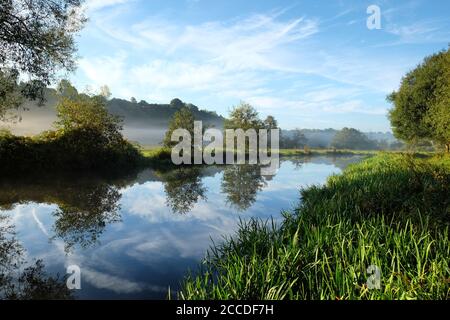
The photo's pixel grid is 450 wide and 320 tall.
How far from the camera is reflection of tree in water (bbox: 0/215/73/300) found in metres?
5.64

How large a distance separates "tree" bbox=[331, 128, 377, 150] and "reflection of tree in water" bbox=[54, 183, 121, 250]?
162m

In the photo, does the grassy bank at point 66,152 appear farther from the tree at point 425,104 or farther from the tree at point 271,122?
the tree at point 271,122

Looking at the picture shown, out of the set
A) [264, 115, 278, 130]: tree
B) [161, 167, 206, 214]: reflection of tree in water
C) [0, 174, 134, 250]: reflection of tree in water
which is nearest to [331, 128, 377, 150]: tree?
[264, 115, 278, 130]: tree

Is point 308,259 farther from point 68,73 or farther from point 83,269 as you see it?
point 68,73

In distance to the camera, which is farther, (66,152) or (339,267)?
(66,152)

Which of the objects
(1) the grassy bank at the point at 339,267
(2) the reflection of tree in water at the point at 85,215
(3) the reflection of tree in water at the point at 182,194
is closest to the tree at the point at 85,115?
(3) the reflection of tree in water at the point at 182,194

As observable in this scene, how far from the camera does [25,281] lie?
619cm

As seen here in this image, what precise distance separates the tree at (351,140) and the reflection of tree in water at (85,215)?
16197 centimetres

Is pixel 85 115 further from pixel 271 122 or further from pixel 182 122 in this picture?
pixel 271 122

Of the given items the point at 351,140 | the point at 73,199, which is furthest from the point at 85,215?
the point at 351,140

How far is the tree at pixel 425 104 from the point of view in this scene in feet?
107

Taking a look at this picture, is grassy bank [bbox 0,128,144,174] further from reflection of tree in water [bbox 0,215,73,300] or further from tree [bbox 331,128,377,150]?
tree [bbox 331,128,377,150]

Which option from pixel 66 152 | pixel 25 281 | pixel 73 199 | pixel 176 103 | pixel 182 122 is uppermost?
pixel 176 103

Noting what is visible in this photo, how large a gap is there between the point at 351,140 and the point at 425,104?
460ft
